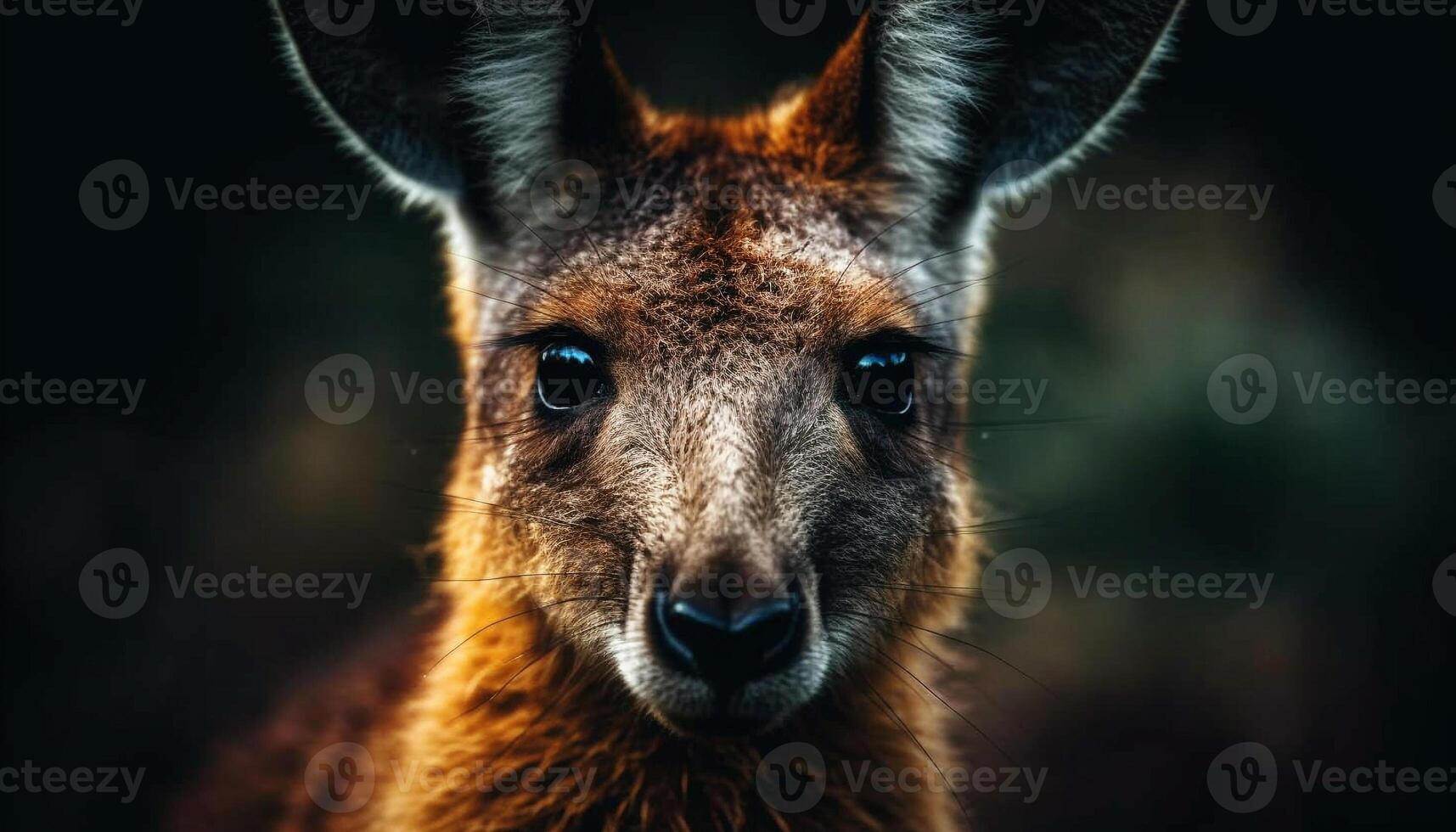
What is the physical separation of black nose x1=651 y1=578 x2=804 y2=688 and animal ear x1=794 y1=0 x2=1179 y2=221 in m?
1.95

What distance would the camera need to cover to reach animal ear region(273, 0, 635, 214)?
3490 mm

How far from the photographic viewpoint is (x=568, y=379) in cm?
345

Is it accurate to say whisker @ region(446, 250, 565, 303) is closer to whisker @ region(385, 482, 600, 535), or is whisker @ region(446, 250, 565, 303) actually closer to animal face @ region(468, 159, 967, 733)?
animal face @ region(468, 159, 967, 733)

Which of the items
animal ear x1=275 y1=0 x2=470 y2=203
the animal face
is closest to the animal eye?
the animal face

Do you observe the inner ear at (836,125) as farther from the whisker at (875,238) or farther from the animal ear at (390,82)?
the animal ear at (390,82)

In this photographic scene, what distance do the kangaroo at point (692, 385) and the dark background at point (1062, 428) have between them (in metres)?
2.20

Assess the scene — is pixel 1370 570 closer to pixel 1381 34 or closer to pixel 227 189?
pixel 1381 34

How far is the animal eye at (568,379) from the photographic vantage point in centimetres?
340

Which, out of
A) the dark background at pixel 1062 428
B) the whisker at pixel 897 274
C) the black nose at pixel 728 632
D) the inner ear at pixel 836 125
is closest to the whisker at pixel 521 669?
the black nose at pixel 728 632

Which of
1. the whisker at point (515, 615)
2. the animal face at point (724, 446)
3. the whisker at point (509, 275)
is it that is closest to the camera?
the animal face at point (724, 446)

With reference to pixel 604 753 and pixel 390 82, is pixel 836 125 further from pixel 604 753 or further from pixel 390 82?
pixel 604 753

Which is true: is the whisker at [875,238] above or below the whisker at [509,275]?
above

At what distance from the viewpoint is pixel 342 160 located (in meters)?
7.48

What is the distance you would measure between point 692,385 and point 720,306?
30 cm
